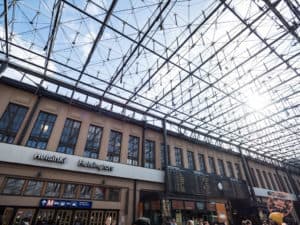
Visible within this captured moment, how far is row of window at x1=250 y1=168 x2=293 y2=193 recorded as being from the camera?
2812cm

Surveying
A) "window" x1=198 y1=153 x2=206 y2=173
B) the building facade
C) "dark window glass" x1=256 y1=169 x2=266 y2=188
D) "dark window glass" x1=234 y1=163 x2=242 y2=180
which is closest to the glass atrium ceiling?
the building facade

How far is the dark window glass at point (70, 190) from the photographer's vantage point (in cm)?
1105

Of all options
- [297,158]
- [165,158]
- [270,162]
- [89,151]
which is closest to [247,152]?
[270,162]

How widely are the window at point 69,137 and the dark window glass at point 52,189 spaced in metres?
2.16

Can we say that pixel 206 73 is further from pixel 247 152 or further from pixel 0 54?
pixel 247 152

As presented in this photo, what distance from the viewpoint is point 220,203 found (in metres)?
18.6

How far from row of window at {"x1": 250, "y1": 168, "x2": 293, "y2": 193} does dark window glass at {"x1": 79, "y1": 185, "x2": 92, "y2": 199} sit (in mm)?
25059

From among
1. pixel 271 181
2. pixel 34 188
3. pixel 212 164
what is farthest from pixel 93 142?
pixel 271 181

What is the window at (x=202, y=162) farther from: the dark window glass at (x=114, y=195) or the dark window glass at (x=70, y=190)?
the dark window glass at (x=70, y=190)

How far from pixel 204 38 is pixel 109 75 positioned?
7.19 metres

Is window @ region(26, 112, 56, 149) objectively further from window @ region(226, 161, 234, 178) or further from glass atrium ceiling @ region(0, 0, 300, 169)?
window @ region(226, 161, 234, 178)

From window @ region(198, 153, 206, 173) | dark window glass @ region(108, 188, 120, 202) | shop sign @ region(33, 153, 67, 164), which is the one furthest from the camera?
window @ region(198, 153, 206, 173)

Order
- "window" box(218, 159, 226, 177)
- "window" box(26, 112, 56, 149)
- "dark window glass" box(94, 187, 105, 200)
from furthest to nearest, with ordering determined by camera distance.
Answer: "window" box(218, 159, 226, 177), "dark window glass" box(94, 187, 105, 200), "window" box(26, 112, 56, 149)

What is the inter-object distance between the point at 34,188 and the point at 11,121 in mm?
4405
